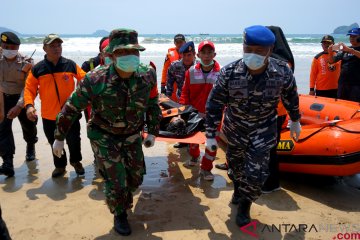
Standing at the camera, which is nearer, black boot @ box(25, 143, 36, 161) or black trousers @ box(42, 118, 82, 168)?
black trousers @ box(42, 118, 82, 168)

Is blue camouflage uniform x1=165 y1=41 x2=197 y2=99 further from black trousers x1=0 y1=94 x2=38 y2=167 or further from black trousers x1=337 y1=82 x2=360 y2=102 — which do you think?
black trousers x1=337 y1=82 x2=360 y2=102

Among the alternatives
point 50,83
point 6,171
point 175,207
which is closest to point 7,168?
point 6,171

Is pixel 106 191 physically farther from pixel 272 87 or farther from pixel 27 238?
pixel 272 87

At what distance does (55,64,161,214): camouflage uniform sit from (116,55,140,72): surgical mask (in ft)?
0.33

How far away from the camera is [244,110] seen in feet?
10.6

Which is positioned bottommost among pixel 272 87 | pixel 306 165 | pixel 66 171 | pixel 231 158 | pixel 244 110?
pixel 66 171

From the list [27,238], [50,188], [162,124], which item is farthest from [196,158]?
[27,238]

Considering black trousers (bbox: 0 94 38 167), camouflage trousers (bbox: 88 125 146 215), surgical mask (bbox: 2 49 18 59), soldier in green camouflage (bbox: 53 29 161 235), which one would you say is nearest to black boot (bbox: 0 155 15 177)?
black trousers (bbox: 0 94 38 167)

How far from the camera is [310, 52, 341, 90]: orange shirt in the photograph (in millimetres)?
6605

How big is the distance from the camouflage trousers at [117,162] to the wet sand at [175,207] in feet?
1.18

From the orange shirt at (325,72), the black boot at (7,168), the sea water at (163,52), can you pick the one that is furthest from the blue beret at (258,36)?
the sea water at (163,52)

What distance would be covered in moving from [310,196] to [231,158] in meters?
1.24

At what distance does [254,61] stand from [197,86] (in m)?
1.70

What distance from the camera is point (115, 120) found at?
305cm
